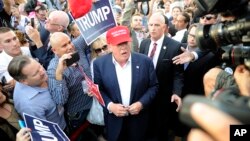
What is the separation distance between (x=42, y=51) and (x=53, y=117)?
3.74ft

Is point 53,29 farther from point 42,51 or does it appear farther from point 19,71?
point 19,71

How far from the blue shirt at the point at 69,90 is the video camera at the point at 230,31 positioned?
1580 millimetres

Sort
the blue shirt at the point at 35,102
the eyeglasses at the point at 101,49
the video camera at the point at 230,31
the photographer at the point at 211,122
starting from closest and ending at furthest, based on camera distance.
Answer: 1. the photographer at the point at 211,122
2. the video camera at the point at 230,31
3. the blue shirt at the point at 35,102
4. the eyeglasses at the point at 101,49

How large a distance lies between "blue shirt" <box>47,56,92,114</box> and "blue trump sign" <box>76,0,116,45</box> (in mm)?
393

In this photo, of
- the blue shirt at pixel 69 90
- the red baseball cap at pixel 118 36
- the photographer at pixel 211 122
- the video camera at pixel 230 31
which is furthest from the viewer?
the red baseball cap at pixel 118 36

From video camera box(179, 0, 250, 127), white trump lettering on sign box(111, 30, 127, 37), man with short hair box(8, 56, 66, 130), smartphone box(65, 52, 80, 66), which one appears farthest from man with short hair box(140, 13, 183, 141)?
video camera box(179, 0, 250, 127)

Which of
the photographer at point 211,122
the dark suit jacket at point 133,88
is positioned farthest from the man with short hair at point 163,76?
the photographer at point 211,122

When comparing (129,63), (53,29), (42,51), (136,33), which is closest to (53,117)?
(129,63)

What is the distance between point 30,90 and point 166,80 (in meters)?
1.47

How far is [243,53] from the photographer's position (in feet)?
3.84

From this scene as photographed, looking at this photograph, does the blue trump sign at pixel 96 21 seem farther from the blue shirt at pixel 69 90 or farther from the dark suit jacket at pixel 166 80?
the dark suit jacket at pixel 166 80

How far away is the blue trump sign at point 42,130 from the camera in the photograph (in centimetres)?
219

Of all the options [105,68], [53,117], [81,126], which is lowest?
[81,126]

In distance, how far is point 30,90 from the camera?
2.46 m
